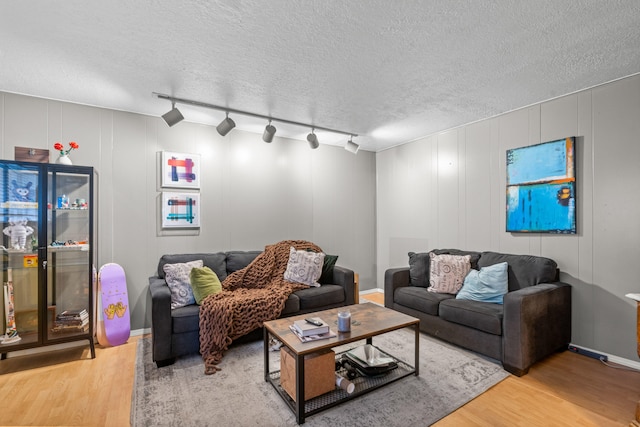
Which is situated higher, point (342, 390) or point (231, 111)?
point (231, 111)

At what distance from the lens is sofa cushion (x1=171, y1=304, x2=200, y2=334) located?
2.61m

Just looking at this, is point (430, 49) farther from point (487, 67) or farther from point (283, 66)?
point (283, 66)

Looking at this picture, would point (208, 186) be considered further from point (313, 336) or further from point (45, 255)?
point (313, 336)

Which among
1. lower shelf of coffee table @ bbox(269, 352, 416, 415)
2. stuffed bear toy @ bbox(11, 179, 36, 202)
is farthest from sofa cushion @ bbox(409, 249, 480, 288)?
stuffed bear toy @ bbox(11, 179, 36, 202)

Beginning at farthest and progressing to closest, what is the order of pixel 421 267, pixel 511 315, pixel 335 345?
pixel 421 267 → pixel 511 315 → pixel 335 345

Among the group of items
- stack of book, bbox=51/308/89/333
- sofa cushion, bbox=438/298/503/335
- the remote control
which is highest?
the remote control

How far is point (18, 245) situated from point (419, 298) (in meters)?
3.79

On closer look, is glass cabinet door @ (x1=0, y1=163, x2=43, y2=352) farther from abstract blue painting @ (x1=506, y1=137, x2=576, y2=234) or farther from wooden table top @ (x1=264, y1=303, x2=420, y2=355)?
abstract blue painting @ (x1=506, y1=137, x2=576, y2=234)

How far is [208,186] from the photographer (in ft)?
12.2

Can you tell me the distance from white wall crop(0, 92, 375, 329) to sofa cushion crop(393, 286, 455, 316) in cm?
151

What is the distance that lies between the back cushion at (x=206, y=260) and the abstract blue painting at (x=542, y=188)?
3.27 metres

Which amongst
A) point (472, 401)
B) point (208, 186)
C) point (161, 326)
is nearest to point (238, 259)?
point (208, 186)

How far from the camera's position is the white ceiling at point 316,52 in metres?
1.76

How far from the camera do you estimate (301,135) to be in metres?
4.30
